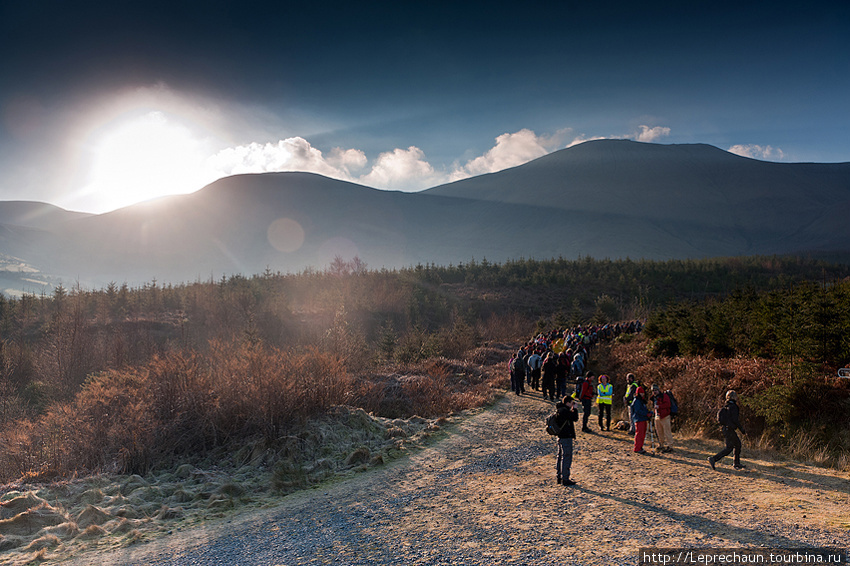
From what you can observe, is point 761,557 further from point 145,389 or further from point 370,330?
point 370,330

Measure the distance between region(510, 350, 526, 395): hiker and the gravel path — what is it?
7.42 m

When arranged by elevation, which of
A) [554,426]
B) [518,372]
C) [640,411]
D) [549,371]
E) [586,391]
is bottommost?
[518,372]

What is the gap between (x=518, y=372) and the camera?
18.3 metres

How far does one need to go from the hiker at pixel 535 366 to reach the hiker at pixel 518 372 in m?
0.69

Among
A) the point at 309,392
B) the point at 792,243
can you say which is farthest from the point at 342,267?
the point at 792,243

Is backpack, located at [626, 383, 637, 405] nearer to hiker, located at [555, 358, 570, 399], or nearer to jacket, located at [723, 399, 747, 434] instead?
jacket, located at [723, 399, 747, 434]

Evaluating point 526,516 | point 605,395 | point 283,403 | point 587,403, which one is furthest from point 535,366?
point 526,516

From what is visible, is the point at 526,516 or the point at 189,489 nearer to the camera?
the point at 526,516

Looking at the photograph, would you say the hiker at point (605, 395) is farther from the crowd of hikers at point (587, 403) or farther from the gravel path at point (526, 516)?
the gravel path at point (526, 516)

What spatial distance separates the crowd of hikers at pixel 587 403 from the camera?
8891 millimetres

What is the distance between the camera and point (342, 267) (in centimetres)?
5438

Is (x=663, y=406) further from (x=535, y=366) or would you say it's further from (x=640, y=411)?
(x=535, y=366)

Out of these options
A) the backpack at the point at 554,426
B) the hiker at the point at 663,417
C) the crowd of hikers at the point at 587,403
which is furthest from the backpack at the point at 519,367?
the backpack at the point at 554,426

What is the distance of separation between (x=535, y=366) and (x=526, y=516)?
11808 mm
